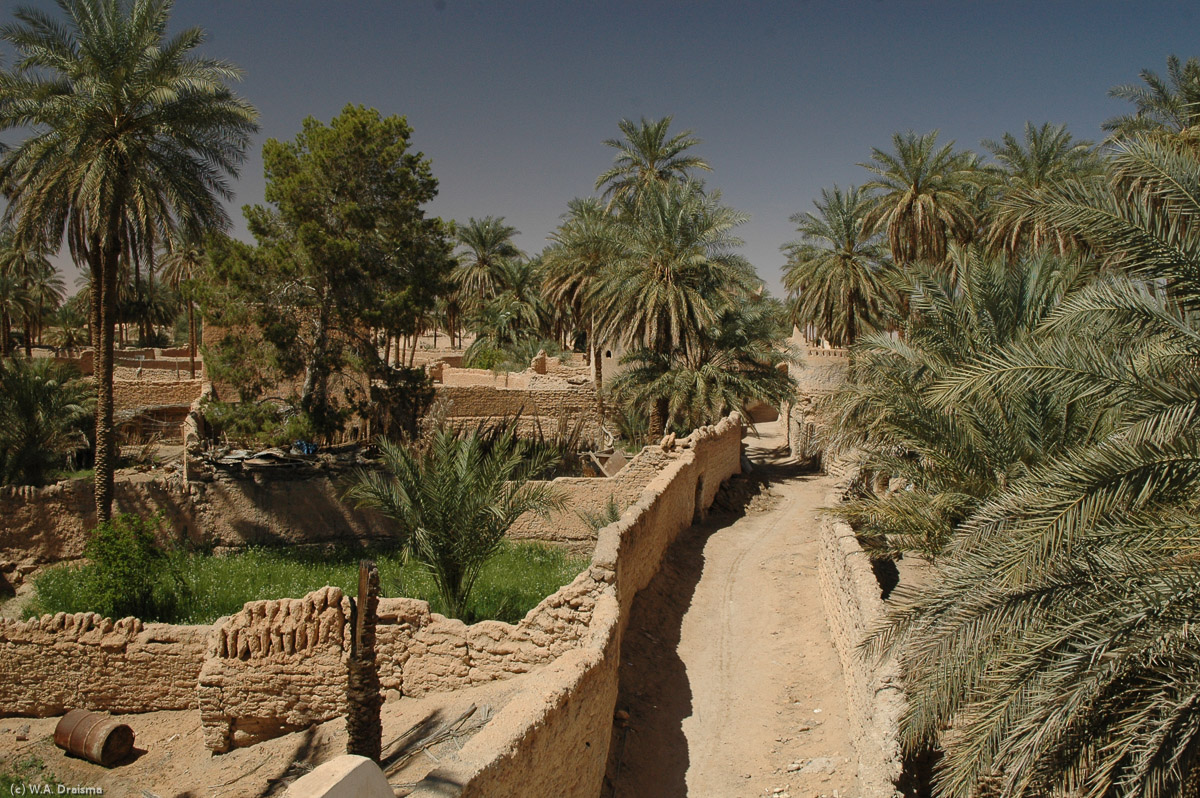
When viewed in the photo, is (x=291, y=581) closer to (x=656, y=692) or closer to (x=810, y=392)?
(x=656, y=692)

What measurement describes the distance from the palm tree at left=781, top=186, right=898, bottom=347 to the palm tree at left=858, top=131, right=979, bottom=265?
0.59 metres

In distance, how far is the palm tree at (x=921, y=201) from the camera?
2184 centimetres

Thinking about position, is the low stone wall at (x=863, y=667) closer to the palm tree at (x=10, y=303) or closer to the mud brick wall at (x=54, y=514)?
the mud brick wall at (x=54, y=514)

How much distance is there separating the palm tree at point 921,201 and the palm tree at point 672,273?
4.77 meters

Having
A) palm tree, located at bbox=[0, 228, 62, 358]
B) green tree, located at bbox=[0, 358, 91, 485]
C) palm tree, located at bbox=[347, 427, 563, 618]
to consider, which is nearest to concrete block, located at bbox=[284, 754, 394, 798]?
palm tree, located at bbox=[347, 427, 563, 618]

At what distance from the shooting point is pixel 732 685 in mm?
8984

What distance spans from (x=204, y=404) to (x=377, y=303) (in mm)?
4731

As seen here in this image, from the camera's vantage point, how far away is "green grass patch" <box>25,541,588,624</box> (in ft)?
38.0

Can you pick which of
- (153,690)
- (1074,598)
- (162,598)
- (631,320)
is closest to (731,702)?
(1074,598)

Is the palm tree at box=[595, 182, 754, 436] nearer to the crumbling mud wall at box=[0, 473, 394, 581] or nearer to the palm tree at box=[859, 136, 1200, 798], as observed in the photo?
the crumbling mud wall at box=[0, 473, 394, 581]

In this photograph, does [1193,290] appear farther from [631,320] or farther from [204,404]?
Answer: [204,404]

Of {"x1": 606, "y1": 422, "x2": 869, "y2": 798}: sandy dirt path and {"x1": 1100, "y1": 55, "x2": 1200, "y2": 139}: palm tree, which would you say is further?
{"x1": 1100, "y1": 55, "x2": 1200, "y2": 139}: palm tree

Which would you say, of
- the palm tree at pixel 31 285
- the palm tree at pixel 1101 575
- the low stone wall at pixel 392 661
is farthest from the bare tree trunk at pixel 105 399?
the palm tree at pixel 31 285

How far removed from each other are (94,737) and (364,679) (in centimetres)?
493
